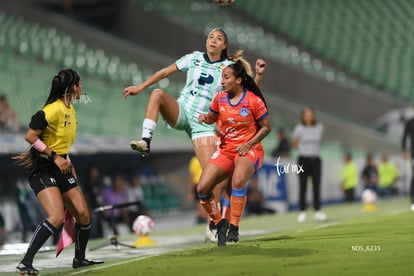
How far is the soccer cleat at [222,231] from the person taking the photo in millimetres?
10492

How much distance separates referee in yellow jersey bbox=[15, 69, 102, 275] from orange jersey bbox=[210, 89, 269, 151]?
1.68 m

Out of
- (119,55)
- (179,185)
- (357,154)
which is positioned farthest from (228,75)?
(119,55)

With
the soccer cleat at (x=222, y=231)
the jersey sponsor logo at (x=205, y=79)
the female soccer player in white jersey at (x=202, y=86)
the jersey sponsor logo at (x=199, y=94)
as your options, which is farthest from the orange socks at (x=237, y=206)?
the jersey sponsor logo at (x=205, y=79)

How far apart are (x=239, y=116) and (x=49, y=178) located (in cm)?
228

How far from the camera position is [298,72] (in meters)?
36.0

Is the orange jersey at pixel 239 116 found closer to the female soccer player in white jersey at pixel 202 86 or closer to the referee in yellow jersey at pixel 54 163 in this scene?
the female soccer player in white jersey at pixel 202 86

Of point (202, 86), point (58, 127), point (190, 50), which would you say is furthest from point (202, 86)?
point (190, 50)

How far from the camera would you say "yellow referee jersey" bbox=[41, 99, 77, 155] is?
9375 millimetres

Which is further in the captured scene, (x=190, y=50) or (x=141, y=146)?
(x=190, y=50)

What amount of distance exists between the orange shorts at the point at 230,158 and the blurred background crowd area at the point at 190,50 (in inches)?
413

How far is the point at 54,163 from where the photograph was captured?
9.45 m

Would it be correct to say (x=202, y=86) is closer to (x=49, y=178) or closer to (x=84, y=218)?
(x=84, y=218)

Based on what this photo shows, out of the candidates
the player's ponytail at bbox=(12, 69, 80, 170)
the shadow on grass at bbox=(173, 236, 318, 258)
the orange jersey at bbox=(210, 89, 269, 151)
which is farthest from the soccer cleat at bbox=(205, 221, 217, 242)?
the player's ponytail at bbox=(12, 69, 80, 170)

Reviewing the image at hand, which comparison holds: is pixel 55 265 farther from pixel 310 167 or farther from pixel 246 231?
pixel 310 167
